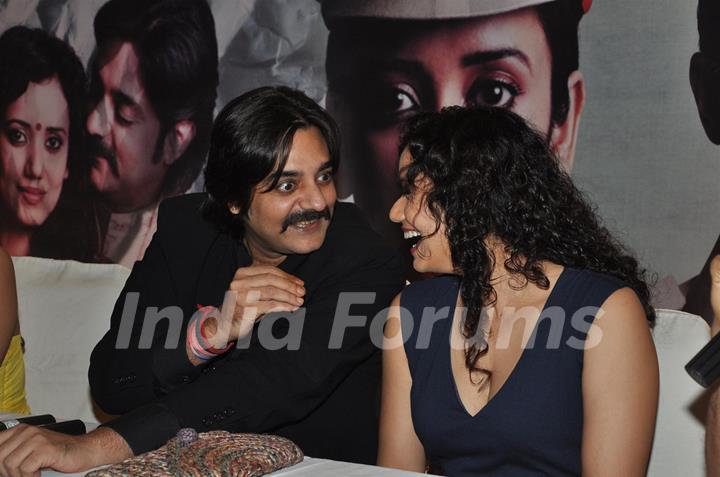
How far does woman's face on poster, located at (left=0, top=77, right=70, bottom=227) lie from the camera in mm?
3572

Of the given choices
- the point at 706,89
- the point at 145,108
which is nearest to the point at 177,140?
the point at 145,108

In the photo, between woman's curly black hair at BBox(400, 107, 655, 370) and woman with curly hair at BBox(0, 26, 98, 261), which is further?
woman with curly hair at BBox(0, 26, 98, 261)

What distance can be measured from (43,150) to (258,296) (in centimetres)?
201

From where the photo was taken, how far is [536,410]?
5.70 ft

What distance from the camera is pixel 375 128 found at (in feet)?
9.76

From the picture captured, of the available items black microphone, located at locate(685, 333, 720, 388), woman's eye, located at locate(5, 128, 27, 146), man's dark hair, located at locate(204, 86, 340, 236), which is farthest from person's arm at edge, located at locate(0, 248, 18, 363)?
black microphone, located at locate(685, 333, 720, 388)

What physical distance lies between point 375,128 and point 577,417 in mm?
1481

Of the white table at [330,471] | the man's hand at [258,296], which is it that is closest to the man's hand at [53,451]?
the white table at [330,471]

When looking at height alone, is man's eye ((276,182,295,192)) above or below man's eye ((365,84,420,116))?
below

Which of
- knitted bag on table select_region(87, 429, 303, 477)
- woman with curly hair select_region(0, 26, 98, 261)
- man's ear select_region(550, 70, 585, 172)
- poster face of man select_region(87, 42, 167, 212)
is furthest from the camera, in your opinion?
woman with curly hair select_region(0, 26, 98, 261)

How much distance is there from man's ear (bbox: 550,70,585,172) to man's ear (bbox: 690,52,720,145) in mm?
320

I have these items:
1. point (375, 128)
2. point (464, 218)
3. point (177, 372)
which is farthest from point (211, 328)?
point (375, 128)

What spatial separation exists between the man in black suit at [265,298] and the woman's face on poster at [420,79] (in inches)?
24.4

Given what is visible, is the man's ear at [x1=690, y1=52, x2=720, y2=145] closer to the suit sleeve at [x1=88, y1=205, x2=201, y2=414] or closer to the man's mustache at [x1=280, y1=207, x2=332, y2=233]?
the man's mustache at [x1=280, y1=207, x2=332, y2=233]
